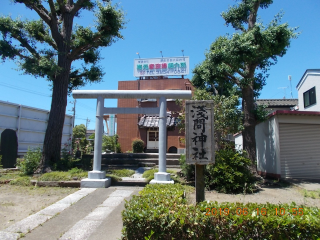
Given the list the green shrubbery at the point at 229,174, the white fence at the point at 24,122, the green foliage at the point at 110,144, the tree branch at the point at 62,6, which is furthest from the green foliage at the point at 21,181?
the green foliage at the point at 110,144

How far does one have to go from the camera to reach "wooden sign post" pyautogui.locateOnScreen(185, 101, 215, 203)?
461cm

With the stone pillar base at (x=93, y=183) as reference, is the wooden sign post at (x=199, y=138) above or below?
above

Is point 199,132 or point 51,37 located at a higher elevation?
point 51,37

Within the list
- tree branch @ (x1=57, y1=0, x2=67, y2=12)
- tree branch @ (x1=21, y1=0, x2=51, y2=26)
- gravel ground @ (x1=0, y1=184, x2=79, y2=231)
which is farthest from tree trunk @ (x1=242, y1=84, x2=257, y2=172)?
tree branch @ (x1=21, y1=0, x2=51, y2=26)

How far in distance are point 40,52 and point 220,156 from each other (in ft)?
28.9

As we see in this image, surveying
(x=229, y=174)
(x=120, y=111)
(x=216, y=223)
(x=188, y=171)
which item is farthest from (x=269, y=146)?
(x=216, y=223)

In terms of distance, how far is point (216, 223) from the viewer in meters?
3.55

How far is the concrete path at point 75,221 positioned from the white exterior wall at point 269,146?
7.34 m

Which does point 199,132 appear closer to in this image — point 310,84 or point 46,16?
point 46,16

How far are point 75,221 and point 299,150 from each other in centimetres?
1020

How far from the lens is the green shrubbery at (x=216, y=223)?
335 centimetres

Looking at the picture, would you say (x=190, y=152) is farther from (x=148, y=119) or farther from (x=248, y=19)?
(x=148, y=119)

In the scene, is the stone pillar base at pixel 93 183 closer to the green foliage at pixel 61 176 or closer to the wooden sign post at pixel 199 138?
the green foliage at pixel 61 176

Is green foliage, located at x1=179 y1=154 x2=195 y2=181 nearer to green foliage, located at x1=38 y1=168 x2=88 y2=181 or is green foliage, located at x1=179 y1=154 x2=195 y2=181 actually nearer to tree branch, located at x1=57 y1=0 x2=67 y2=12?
green foliage, located at x1=38 y1=168 x2=88 y2=181
